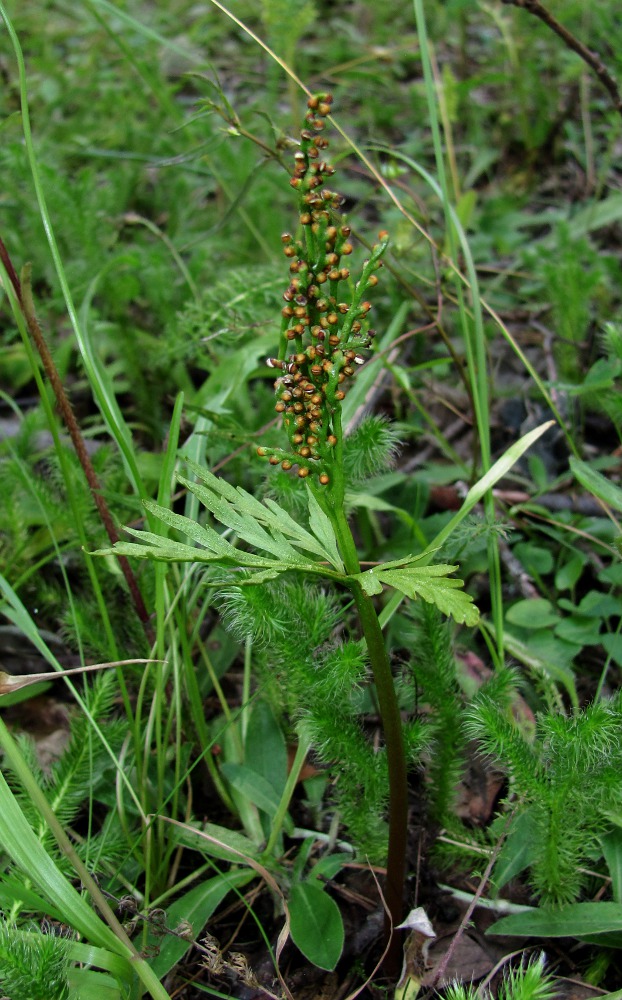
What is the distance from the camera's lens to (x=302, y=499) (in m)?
1.76

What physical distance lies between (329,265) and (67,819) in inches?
48.7

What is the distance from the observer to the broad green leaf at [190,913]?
1.50 m

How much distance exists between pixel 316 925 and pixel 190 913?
0.25 metres

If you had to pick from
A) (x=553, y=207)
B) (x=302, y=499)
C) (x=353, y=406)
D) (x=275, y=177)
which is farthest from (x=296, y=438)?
(x=553, y=207)

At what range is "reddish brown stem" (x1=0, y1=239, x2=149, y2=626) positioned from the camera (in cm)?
173

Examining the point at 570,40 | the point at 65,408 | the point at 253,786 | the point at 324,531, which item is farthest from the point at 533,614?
the point at 570,40

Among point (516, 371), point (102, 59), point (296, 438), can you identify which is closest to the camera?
point (296, 438)

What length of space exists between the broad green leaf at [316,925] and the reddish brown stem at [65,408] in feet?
2.28

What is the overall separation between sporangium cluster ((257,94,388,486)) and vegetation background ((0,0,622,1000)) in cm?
16

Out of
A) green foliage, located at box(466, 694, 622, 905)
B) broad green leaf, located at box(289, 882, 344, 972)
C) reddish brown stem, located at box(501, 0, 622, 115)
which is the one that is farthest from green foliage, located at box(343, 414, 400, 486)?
reddish brown stem, located at box(501, 0, 622, 115)

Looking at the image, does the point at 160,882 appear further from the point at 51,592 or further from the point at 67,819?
the point at 51,592

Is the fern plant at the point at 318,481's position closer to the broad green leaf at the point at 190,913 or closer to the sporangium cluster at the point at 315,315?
the sporangium cluster at the point at 315,315

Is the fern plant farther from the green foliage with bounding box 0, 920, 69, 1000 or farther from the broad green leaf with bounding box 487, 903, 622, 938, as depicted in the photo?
the green foliage with bounding box 0, 920, 69, 1000

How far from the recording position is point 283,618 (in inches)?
56.8
